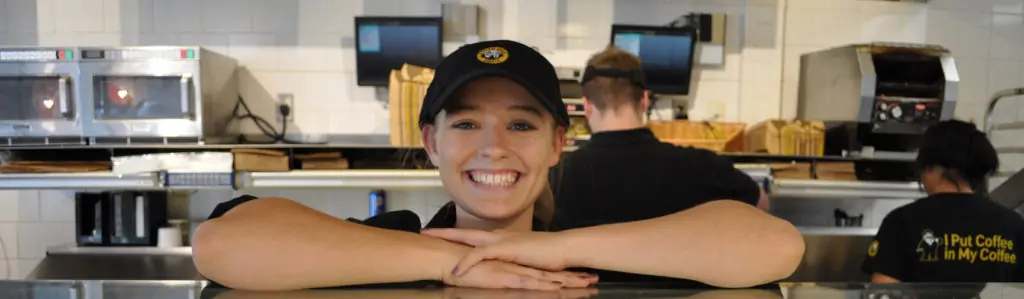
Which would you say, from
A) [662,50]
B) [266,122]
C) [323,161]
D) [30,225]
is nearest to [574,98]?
[662,50]

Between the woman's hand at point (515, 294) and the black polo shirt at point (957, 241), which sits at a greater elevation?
the woman's hand at point (515, 294)

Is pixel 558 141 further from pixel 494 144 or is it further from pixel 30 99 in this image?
pixel 30 99

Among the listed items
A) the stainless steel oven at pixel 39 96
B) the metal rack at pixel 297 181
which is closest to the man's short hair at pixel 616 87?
the metal rack at pixel 297 181

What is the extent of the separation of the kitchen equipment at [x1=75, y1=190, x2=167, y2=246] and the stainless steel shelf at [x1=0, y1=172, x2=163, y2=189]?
315 millimetres

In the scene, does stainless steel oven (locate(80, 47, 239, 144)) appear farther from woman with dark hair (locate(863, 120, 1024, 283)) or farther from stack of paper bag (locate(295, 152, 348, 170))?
woman with dark hair (locate(863, 120, 1024, 283))

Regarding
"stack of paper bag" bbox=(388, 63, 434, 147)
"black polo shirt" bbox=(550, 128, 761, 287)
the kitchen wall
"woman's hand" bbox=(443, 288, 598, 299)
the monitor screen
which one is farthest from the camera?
the kitchen wall

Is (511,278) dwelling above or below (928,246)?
above

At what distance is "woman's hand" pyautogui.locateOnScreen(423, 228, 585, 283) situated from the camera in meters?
0.77

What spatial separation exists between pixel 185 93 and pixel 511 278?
2.88 metres

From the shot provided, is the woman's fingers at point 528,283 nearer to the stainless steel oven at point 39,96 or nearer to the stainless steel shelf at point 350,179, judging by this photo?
the stainless steel shelf at point 350,179

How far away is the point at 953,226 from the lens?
6.77 feet

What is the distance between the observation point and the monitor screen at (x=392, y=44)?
3.54 metres

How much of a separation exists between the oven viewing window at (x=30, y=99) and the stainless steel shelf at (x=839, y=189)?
11.9 feet

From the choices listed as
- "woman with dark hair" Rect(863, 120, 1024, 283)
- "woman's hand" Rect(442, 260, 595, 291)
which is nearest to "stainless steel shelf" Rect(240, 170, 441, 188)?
"woman with dark hair" Rect(863, 120, 1024, 283)
